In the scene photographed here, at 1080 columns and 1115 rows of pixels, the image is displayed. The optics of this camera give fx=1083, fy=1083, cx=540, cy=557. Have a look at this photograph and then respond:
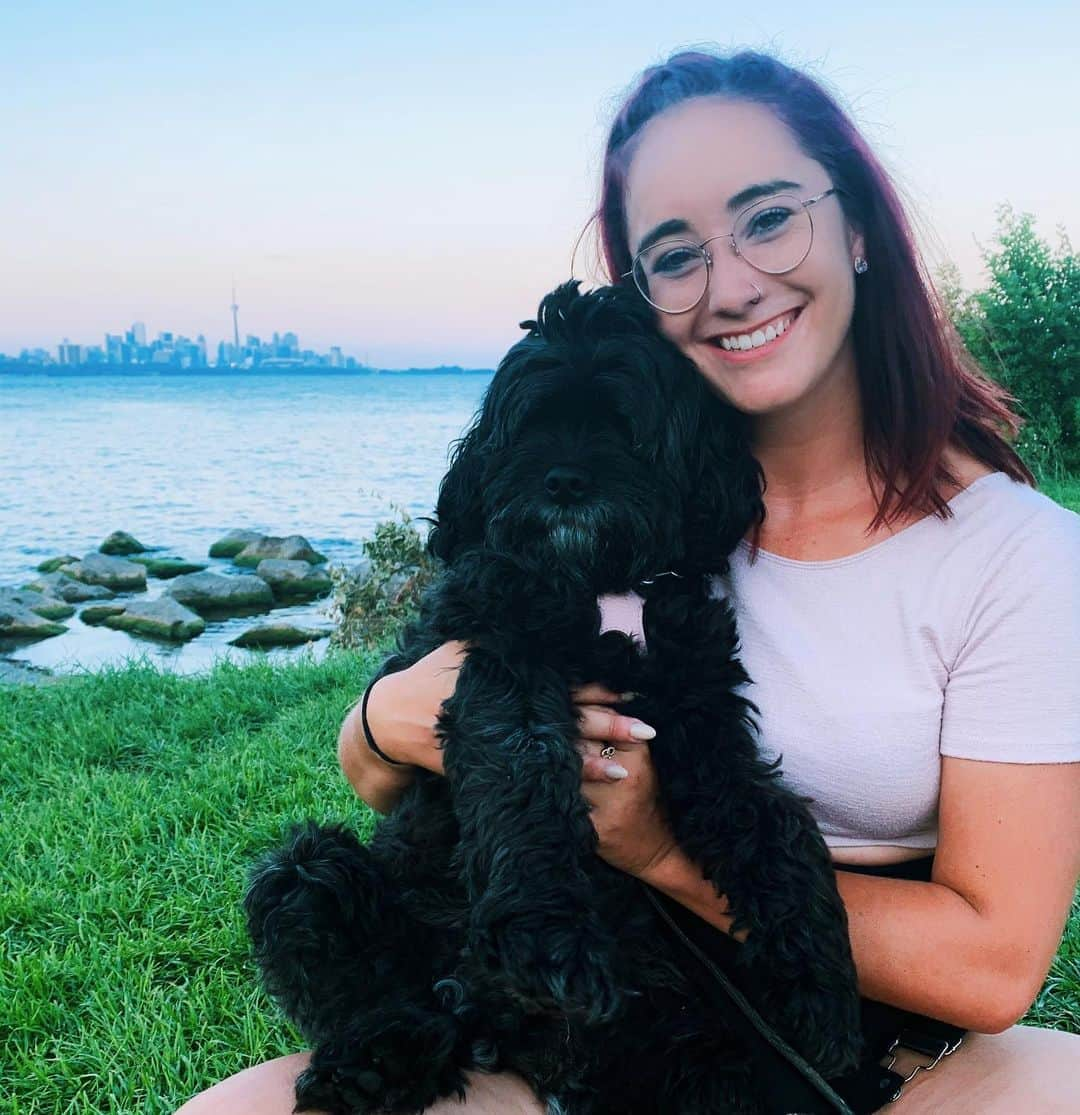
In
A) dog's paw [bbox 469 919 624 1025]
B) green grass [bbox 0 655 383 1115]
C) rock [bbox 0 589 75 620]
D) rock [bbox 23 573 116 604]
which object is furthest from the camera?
rock [bbox 23 573 116 604]

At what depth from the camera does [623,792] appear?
2.20 m

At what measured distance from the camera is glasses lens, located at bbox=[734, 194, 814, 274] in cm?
222

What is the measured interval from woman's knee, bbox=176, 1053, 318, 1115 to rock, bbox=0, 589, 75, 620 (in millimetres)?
12592

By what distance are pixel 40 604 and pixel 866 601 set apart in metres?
13.6

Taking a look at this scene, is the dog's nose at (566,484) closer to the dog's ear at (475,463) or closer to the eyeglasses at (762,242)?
the dog's ear at (475,463)

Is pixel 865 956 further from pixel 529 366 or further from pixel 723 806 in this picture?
pixel 529 366

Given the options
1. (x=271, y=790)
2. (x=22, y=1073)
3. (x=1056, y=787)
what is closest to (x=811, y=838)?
(x=1056, y=787)

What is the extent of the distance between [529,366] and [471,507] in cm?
36

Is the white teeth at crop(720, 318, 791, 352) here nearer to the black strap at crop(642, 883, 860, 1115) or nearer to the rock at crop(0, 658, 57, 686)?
the black strap at crop(642, 883, 860, 1115)

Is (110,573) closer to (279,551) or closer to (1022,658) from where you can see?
(279,551)

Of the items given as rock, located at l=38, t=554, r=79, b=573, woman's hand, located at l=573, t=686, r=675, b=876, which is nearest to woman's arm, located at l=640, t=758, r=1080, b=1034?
woman's hand, located at l=573, t=686, r=675, b=876

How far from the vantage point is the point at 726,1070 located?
2.08 metres

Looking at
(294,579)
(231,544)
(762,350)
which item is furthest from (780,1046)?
(231,544)

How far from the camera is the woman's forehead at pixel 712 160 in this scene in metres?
2.22
